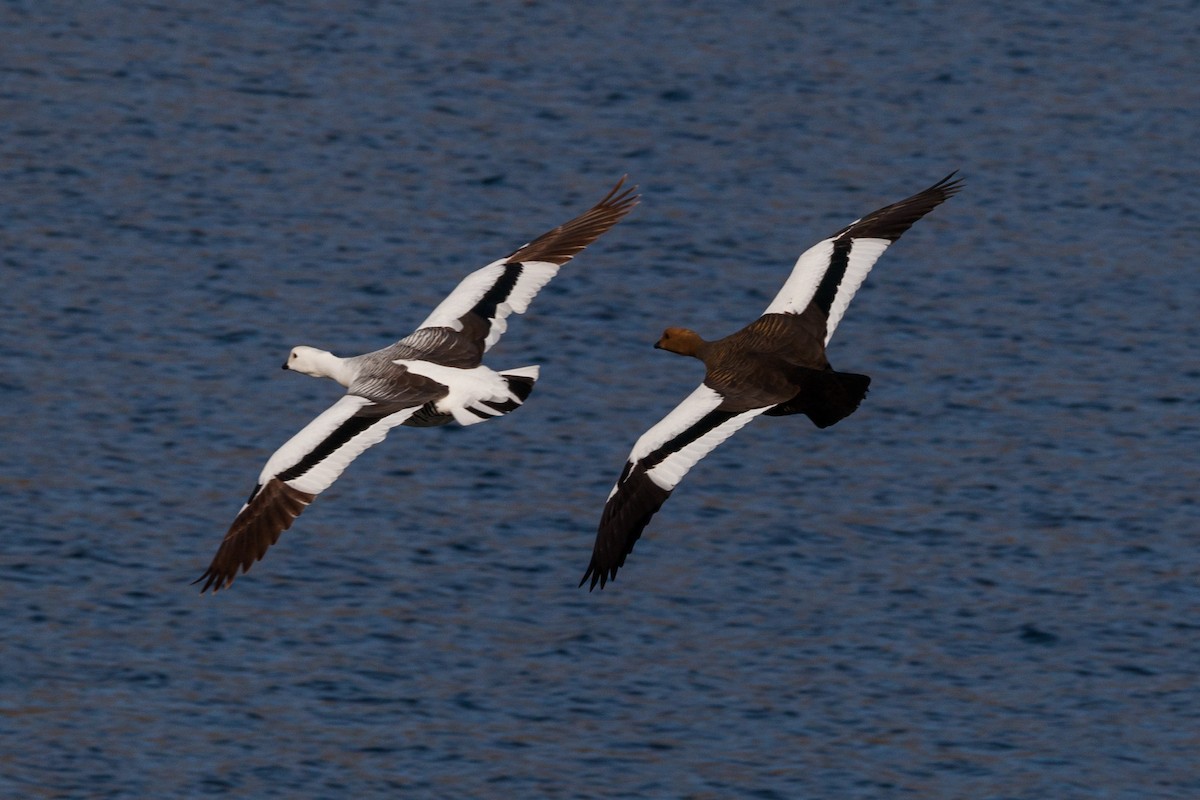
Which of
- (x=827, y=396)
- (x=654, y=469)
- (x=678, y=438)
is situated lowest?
(x=654, y=469)

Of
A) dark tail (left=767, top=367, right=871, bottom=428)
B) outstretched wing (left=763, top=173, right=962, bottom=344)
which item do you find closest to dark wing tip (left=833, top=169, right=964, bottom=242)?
outstretched wing (left=763, top=173, right=962, bottom=344)

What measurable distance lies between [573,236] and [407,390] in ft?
11.5

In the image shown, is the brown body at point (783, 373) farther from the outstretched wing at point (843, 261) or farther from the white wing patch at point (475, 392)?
the white wing patch at point (475, 392)

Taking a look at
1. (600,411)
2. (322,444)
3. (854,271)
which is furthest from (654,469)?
(600,411)

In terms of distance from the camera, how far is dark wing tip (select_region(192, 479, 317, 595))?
709 inches

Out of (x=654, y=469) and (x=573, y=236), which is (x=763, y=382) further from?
(x=573, y=236)

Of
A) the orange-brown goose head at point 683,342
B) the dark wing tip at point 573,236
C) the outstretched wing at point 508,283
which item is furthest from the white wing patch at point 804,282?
the dark wing tip at point 573,236

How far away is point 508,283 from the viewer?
21.6m

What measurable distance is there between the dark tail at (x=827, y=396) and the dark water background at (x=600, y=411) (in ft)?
21.1

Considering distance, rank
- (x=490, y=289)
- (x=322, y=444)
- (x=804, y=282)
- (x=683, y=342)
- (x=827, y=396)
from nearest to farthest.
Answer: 1. (x=827, y=396)
2. (x=322, y=444)
3. (x=804, y=282)
4. (x=683, y=342)
5. (x=490, y=289)

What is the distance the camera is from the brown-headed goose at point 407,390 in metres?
18.3

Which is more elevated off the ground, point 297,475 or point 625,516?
point 297,475

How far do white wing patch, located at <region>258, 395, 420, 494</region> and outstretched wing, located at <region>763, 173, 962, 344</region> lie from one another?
3.83 m

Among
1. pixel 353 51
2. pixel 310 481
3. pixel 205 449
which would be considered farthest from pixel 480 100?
pixel 310 481
